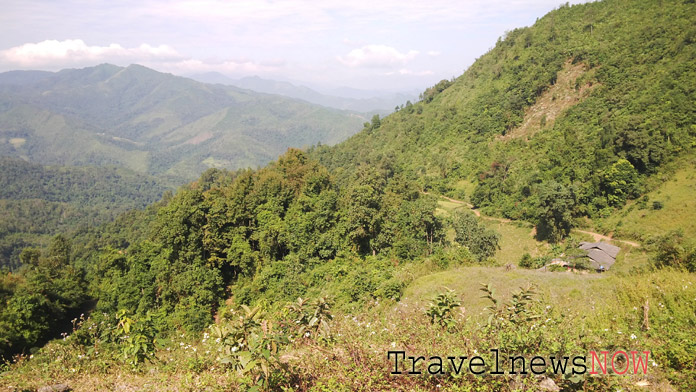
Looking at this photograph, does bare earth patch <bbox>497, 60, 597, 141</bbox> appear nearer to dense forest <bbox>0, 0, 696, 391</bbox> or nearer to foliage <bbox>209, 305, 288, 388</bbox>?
dense forest <bbox>0, 0, 696, 391</bbox>

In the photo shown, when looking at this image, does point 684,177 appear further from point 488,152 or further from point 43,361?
point 43,361

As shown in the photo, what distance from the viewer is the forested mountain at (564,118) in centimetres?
3325

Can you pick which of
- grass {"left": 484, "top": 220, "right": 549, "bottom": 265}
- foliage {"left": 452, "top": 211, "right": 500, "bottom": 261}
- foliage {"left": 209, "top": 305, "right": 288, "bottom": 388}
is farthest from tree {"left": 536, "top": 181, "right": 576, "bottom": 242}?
foliage {"left": 209, "top": 305, "right": 288, "bottom": 388}

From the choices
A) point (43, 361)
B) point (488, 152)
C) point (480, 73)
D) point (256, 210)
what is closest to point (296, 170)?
point (256, 210)

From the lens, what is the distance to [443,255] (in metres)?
19.2

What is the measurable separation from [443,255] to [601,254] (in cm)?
1484

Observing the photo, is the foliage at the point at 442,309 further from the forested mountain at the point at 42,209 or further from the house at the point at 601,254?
the forested mountain at the point at 42,209

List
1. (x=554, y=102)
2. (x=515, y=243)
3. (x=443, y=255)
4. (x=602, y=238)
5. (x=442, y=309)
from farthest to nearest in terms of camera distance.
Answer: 1. (x=554, y=102)
2. (x=515, y=243)
3. (x=602, y=238)
4. (x=443, y=255)
5. (x=442, y=309)

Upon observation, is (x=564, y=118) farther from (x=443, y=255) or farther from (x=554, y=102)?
(x=443, y=255)

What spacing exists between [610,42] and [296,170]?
186ft

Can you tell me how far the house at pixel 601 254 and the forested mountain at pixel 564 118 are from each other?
735 centimetres

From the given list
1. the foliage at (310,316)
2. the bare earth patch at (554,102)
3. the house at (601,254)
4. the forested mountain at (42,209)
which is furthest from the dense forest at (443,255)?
the forested mountain at (42,209)

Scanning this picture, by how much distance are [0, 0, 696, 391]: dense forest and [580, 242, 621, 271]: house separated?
965 millimetres

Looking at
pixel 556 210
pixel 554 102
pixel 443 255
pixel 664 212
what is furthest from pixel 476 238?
pixel 554 102
